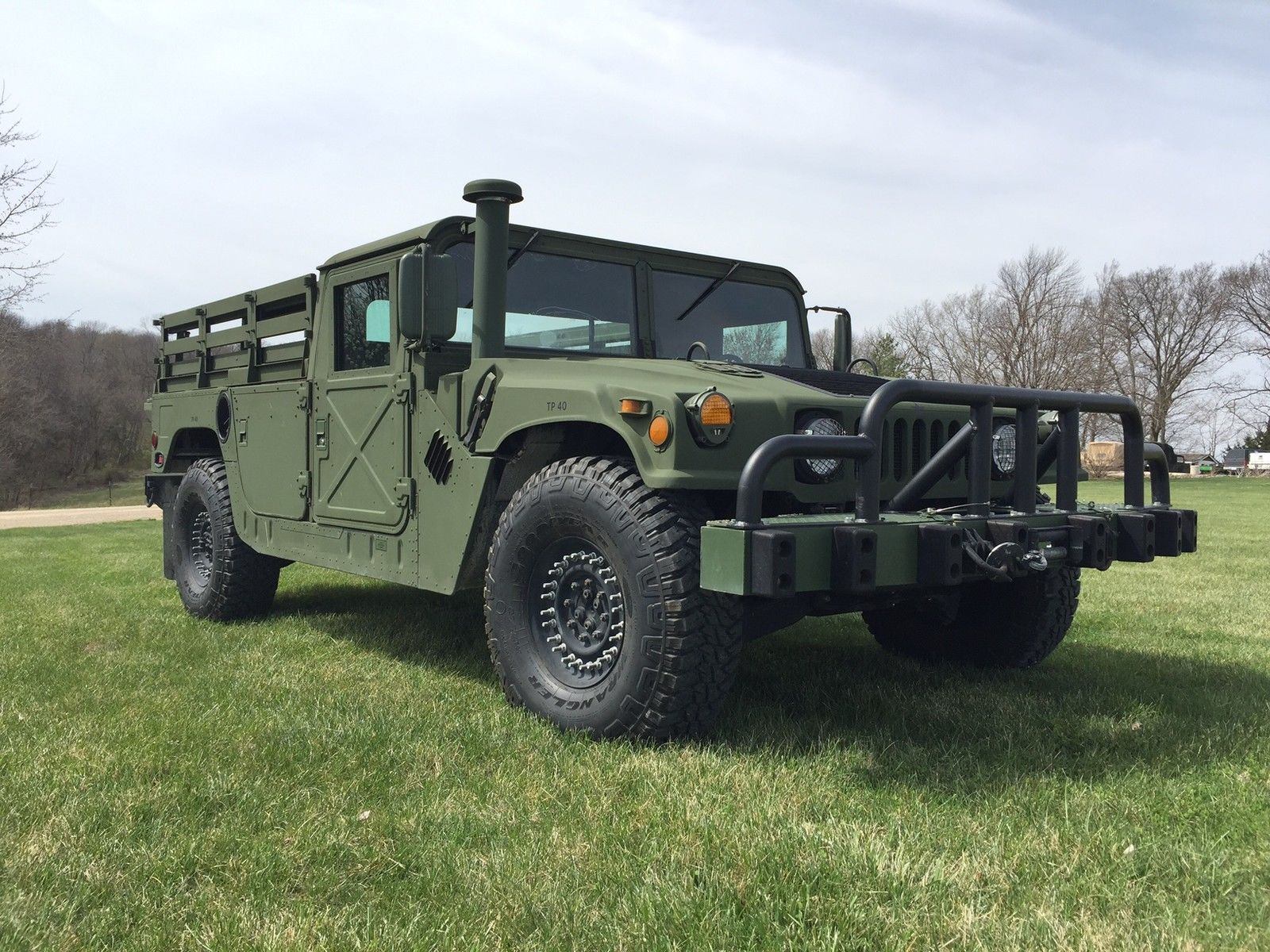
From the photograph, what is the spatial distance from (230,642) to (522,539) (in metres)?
2.50

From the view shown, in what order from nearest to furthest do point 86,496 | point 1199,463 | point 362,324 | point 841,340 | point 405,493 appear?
1. point 405,493
2. point 362,324
3. point 841,340
4. point 86,496
5. point 1199,463

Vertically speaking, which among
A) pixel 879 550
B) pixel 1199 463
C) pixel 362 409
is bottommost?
pixel 1199 463

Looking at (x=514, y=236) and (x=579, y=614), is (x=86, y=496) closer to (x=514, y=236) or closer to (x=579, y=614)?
(x=514, y=236)

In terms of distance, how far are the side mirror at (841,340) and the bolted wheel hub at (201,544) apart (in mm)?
3869

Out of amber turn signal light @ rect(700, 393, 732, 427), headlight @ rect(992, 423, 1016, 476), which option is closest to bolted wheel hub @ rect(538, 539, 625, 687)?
amber turn signal light @ rect(700, 393, 732, 427)

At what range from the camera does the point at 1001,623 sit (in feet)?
15.8

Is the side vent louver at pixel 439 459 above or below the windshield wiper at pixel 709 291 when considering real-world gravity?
below

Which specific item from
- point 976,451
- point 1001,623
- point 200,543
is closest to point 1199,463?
point 1001,623

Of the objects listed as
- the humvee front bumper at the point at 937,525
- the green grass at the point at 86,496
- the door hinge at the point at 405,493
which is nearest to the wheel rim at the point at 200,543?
the door hinge at the point at 405,493

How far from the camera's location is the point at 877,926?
7.36ft

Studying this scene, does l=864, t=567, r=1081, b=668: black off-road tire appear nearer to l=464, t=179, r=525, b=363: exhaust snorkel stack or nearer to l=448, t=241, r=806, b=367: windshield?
l=448, t=241, r=806, b=367: windshield

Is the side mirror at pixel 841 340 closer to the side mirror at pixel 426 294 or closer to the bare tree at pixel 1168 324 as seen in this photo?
the side mirror at pixel 426 294

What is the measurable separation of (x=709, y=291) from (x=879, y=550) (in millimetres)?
2349

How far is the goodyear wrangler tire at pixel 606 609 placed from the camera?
11.0 ft
